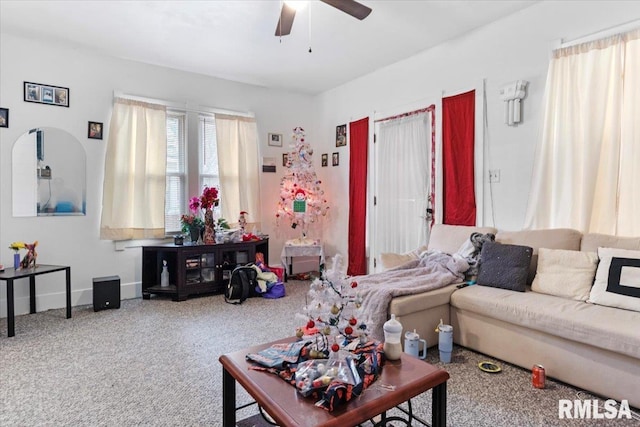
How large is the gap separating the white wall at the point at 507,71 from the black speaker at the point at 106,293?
3.77 metres

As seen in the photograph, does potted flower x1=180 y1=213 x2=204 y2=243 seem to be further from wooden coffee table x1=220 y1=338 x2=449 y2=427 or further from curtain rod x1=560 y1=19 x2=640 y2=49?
curtain rod x1=560 y1=19 x2=640 y2=49

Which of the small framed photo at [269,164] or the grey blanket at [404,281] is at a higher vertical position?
the small framed photo at [269,164]

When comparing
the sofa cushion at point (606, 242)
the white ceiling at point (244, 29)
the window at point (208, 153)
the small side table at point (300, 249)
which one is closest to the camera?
the sofa cushion at point (606, 242)

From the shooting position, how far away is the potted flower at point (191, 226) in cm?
432

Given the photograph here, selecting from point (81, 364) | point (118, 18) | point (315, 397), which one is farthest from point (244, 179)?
point (315, 397)

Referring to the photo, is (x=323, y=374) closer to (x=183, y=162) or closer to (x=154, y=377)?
(x=154, y=377)

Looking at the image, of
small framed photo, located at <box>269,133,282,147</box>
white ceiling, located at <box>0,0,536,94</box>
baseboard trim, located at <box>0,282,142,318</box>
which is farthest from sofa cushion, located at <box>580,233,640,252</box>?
baseboard trim, located at <box>0,282,142,318</box>

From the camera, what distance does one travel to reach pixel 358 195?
16.5ft

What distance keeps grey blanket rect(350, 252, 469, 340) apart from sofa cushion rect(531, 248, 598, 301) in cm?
55

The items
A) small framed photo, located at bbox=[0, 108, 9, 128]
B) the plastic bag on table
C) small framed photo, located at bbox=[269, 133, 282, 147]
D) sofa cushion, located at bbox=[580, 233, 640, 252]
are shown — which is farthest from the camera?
small framed photo, located at bbox=[269, 133, 282, 147]

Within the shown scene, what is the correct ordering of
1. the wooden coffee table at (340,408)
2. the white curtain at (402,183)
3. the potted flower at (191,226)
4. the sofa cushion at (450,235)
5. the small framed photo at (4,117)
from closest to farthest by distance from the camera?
the wooden coffee table at (340,408) < the sofa cushion at (450,235) < the small framed photo at (4,117) < the white curtain at (402,183) < the potted flower at (191,226)

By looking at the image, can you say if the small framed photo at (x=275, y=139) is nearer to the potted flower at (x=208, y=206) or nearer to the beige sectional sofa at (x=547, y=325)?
the potted flower at (x=208, y=206)

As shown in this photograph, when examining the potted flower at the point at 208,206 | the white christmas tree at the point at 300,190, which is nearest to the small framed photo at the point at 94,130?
the potted flower at the point at 208,206

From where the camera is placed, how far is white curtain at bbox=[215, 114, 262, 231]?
4.86m
